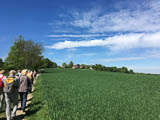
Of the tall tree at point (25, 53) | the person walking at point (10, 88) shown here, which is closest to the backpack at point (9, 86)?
the person walking at point (10, 88)

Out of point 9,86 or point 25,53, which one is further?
point 25,53

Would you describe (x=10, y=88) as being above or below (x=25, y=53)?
below

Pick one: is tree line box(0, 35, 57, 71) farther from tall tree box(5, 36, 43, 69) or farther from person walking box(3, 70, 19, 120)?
person walking box(3, 70, 19, 120)

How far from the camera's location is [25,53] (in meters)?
46.8

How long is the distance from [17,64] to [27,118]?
4387 centimetres

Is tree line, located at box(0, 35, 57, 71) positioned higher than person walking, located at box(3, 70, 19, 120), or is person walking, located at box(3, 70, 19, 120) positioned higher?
tree line, located at box(0, 35, 57, 71)

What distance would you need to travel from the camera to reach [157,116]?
561cm

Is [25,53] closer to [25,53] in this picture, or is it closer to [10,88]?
[25,53]

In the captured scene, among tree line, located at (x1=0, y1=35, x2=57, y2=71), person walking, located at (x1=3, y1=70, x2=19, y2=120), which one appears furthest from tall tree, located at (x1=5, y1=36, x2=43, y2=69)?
person walking, located at (x1=3, y1=70, x2=19, y2=120)

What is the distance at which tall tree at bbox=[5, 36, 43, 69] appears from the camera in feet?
151

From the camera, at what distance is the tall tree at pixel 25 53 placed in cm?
4591

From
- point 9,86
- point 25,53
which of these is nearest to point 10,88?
point 9,86

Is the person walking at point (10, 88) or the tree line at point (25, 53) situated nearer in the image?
the person walking at point (10, 88)

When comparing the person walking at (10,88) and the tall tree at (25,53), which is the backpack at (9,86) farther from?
the tall tree at (25,53)
